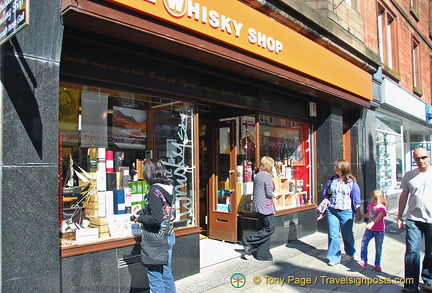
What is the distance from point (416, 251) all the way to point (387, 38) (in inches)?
412

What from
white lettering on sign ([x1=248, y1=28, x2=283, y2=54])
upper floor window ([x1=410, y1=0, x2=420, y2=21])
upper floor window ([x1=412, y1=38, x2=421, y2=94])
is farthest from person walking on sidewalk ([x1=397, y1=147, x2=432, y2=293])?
upper floor window ([x1=412, y1=38, x2=421, y2=94])

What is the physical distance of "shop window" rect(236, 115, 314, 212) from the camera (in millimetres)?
7520

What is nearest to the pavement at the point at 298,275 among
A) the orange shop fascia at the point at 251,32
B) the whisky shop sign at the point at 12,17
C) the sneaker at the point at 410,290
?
the sneaker at the point at 410,290

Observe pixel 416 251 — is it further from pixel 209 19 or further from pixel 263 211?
pixel 209 19

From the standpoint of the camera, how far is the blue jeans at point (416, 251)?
439cm

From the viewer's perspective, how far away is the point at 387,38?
12695mm

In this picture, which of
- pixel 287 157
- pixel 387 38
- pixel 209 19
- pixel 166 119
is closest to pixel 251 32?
pixel 209 19

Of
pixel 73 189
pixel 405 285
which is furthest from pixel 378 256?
pixel 73 189

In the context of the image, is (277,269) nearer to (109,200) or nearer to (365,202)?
(109,200)

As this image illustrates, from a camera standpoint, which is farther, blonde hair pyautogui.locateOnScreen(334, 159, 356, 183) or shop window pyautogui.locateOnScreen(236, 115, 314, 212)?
shop window pyautogui.locateOnScreen(236, 115, 314, 212)

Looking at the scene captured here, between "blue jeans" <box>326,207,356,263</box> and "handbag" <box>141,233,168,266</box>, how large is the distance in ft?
10.4

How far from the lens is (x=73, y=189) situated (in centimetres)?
436

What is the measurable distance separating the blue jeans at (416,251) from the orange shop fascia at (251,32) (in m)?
3.27

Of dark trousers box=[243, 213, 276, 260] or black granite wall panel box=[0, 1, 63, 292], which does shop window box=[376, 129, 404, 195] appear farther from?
black granite wall panel box=[0, 1, 63, 292]
